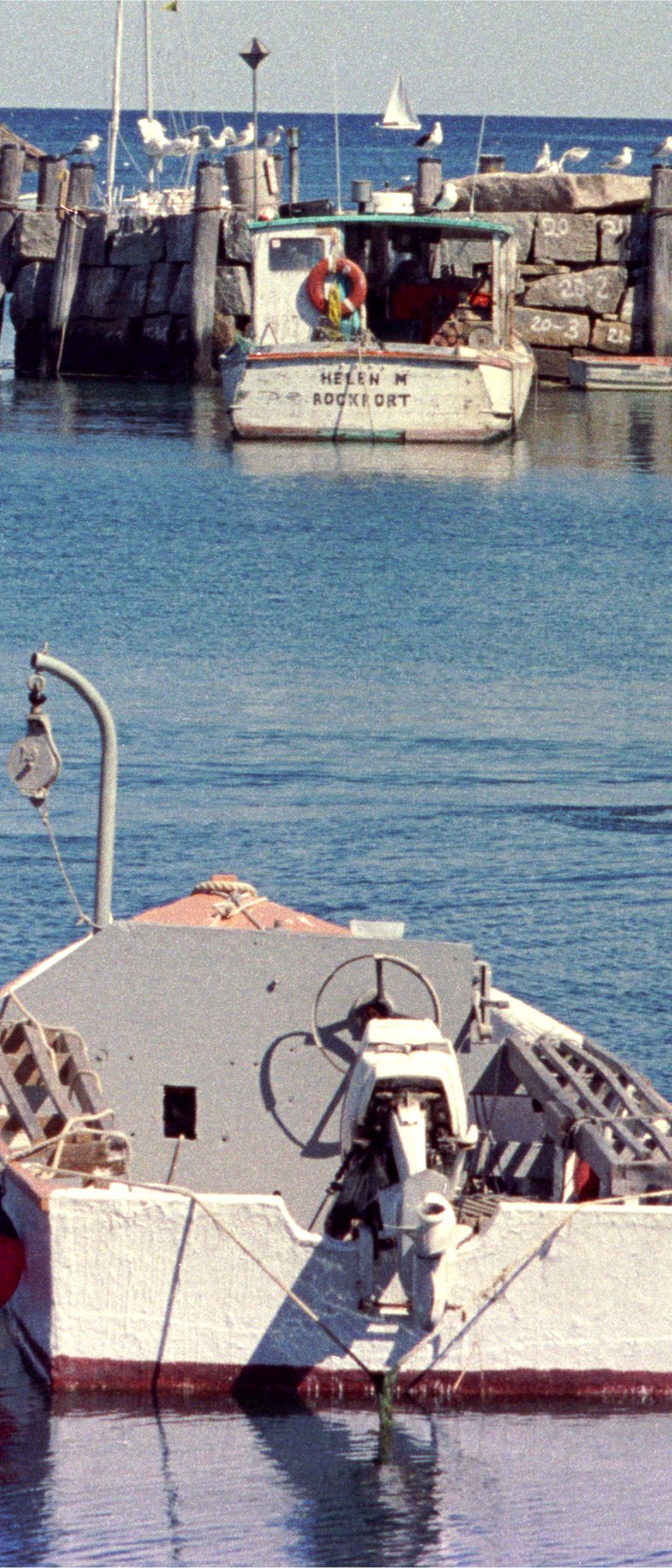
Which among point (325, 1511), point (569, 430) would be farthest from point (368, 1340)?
point (569, 430)

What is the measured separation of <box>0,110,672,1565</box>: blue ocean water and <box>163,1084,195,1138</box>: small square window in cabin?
Result: 3.86ft

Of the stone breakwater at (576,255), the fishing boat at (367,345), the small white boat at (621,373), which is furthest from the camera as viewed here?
the small white boat at (621,373)

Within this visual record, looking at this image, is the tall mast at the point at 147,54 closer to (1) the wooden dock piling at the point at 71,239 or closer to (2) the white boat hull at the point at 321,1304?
(1) the wooden dock piling at the point at 71,239

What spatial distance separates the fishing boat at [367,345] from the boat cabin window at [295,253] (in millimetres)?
11

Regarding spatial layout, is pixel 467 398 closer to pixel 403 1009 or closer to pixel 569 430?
pixel 569 430

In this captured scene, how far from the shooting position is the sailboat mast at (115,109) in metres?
43.0

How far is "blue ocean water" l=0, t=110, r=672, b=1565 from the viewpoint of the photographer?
7457mm

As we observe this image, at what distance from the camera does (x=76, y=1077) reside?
851 cm

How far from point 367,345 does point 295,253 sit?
1.61m

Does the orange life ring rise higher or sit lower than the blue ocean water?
higher

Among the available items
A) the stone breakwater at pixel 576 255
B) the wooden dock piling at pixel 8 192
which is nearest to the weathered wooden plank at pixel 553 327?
the stone breakwater at pixel 576 255

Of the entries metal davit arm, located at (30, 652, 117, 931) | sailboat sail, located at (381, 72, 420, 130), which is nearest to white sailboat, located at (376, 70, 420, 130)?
sailboat sail, located at (381, 72, 420, 130)

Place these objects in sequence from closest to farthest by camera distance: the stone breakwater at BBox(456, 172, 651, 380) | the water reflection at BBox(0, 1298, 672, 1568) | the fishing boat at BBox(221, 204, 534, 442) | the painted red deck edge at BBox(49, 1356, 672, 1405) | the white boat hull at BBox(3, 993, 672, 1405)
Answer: the water reflection at BBox(0, 1298, 672, 1568) → the white boat hull at BBox(3, 993, 672, 1405) → the painted red deck edge at BBox(49, 1356, 672, 1405) → the fishing boat at BBox(221, 204, 534, 442) → the stone breakwater at BBox(456, 172, 651, 380)

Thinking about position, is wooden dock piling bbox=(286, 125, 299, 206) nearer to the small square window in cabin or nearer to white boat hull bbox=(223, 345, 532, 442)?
white boat hull bbox=(223, 345, 532, 442)
